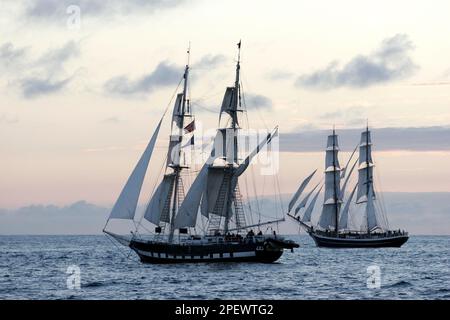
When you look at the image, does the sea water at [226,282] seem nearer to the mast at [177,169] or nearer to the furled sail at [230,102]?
the mast at [177,169]

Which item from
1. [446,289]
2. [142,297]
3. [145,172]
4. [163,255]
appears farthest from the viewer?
[163,255]

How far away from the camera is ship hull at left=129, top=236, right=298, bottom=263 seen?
7881 cm

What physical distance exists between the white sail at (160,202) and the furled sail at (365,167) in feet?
228

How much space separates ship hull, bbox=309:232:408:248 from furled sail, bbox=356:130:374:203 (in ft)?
24.5

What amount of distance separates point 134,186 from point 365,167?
79136 mm

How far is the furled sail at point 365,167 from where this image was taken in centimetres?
14538

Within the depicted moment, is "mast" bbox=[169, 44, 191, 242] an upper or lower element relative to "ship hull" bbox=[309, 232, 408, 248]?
upper

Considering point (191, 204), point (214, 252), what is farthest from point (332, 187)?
point (214, 252)

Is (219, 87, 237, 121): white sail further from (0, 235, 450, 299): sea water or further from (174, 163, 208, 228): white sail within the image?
(0, 235, 450, 299): sea water

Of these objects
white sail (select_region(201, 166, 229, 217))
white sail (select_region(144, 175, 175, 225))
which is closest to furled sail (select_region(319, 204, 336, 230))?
white sail (select_region(201, 166, 229, 217))
